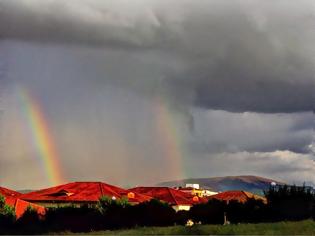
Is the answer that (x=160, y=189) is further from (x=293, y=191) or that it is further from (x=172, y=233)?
(x=172, y=233)

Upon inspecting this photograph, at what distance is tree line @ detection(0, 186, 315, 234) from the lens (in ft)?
110

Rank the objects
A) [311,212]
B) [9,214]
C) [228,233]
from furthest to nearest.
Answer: [9,214], [311,212], [228,233]

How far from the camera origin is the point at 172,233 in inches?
1086

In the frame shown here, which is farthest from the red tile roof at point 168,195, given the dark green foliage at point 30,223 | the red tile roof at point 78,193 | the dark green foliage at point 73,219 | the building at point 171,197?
the dark green foliage at point 30,223

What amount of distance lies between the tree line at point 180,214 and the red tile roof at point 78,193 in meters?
19.3

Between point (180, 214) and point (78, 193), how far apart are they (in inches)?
1015

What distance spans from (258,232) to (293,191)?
27.5ft

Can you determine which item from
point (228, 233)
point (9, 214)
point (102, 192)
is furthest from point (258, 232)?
point (102, 192)

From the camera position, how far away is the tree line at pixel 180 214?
33.4 m

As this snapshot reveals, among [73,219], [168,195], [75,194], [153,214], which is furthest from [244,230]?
[168,195]

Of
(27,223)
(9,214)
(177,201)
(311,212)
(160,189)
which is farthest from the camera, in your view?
(160,189)

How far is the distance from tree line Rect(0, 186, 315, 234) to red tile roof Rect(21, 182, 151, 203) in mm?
19294

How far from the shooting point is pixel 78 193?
5878 centimetres

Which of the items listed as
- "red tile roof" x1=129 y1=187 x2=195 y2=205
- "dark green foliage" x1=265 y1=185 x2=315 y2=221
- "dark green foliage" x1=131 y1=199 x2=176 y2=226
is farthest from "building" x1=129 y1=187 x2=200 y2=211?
"dark green foliage" x1=265 y1=185 x2=315 y2=221
